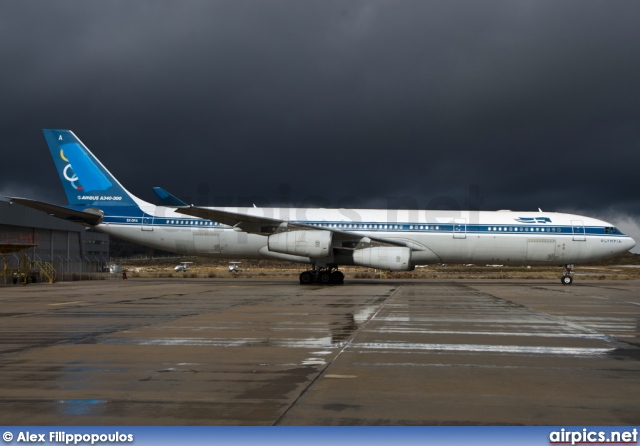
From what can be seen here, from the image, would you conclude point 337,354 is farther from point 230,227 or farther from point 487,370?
point 230,227

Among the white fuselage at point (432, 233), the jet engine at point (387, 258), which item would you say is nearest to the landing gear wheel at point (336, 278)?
the white fuselage at point (432, 233)

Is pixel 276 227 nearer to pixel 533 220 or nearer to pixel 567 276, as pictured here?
pixel 533 220

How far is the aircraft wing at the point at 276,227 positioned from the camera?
25.8 meters

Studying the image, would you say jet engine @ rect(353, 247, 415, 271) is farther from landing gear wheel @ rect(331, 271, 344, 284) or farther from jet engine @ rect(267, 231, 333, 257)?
landing gear wheel @ rect(331, 271, 344, 284)

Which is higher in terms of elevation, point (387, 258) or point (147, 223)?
point (147, 223)

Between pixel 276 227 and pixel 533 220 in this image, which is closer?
pixel 276 227

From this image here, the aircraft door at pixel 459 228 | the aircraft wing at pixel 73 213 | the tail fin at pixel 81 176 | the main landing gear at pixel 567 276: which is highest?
the tail fin at pixel 81 176

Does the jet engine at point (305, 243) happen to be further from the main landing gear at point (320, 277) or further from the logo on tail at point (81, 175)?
the logo on tail at point (81, 175)

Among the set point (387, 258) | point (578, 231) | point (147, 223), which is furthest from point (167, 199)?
point (578, 231)

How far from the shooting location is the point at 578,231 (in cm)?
2883

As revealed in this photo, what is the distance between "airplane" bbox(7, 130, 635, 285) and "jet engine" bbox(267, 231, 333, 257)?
0.12 metres

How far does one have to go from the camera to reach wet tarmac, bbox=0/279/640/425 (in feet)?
16.4

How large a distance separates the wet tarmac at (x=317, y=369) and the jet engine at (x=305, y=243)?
12.3m

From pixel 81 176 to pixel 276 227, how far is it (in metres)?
10.7
